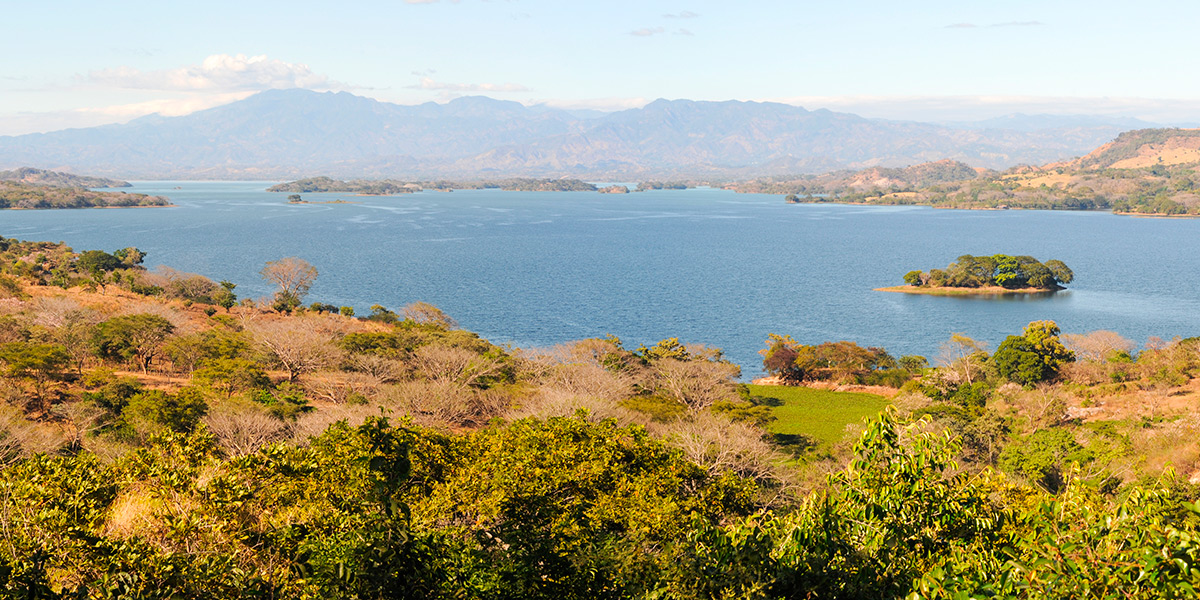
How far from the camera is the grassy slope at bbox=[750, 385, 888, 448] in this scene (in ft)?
117

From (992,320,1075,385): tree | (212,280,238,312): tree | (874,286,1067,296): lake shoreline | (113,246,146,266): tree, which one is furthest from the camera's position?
(874,286,1067,296): lake shoreline

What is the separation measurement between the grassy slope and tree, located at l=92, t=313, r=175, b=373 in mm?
31013

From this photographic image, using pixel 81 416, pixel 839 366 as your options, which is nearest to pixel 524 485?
pixel 81 416

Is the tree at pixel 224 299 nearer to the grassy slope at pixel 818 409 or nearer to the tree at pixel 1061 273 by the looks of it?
the grassy slope at pixel 818 409

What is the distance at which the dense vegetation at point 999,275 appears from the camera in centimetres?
8212

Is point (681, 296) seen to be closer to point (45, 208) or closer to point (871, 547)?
point (871, 547)

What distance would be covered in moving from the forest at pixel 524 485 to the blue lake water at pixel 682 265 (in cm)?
2223

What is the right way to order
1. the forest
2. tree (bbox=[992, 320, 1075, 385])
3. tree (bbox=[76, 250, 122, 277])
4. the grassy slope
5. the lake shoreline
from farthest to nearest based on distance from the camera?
1. the lake shoreline
2. tree (bbox=[76, 250, 122, 277])
3. tree (bbox=[992, 320, 1075, 385])
4. the grassy slope
5. the forest

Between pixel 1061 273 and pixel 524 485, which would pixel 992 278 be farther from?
pixel 524 485

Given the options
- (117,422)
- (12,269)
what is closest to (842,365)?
(117,422)

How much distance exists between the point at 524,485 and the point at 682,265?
86.7m

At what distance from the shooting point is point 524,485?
12.9 m

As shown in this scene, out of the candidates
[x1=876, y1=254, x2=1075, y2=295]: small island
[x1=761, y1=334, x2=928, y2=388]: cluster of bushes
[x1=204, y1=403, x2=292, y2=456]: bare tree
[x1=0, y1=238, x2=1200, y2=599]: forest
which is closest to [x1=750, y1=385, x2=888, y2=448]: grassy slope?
[x1=761, y1=334, x2=928, y2=388]: cluster of bushes

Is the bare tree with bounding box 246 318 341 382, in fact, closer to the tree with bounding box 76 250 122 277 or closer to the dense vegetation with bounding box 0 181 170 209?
the tree with bounding box 76 250 122 277
